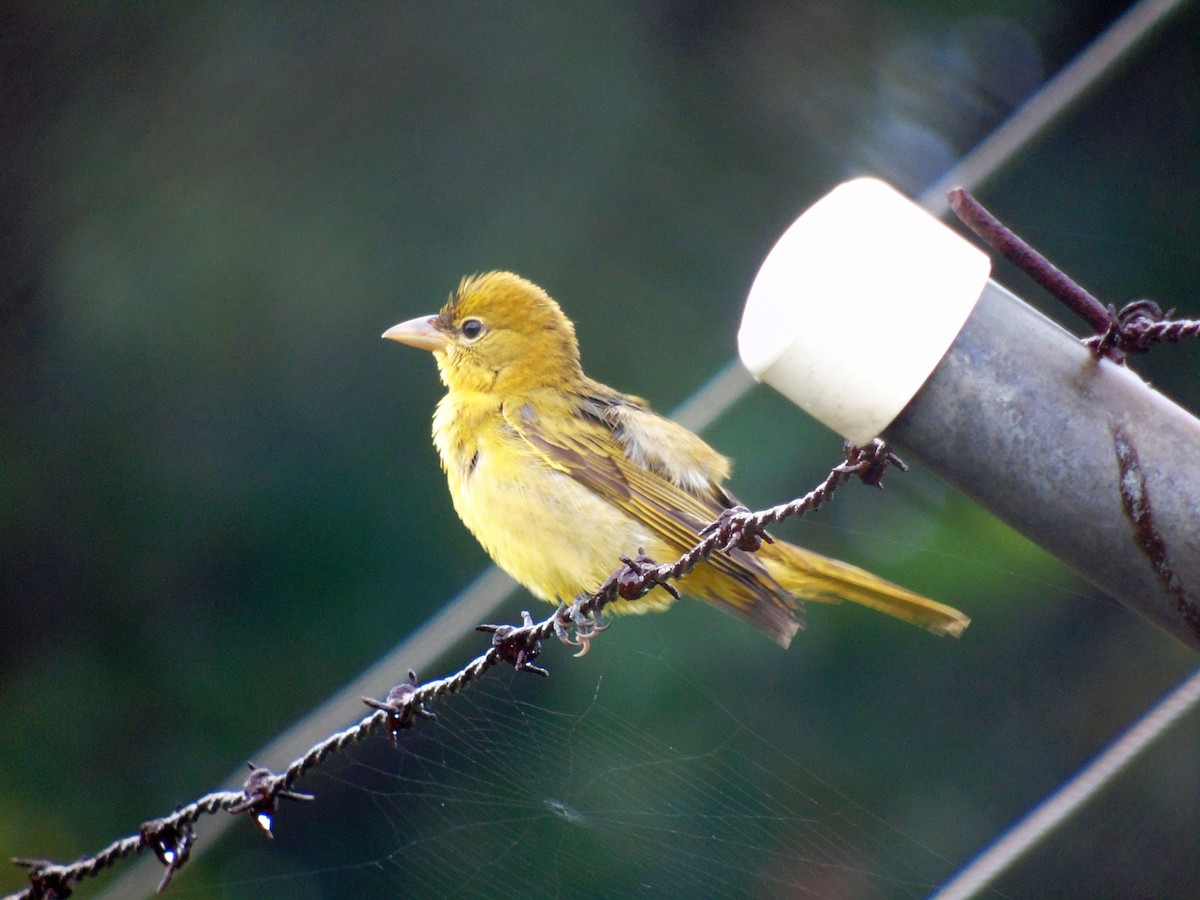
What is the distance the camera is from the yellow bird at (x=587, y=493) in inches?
129

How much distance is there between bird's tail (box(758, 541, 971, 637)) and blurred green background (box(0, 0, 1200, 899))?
2740mm

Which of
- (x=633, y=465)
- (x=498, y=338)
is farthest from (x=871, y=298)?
(x=498, y=338)

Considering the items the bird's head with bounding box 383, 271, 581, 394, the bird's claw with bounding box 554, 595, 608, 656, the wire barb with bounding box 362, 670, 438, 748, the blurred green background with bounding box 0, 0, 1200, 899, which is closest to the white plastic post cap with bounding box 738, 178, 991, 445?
the wire barb with bounding box 362, 670, 438, 748

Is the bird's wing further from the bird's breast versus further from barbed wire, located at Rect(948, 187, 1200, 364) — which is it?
barbed wire, located at Rect(948, 187, 1200, 364)

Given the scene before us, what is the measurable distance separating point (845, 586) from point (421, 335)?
4.92 ft

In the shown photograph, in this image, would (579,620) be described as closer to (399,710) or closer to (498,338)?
(399,710)

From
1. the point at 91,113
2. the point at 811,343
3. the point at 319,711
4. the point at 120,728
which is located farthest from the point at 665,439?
the point at 91,113

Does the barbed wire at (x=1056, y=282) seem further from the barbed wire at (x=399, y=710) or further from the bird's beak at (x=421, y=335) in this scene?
the bird's beak at (x=421, y=335)

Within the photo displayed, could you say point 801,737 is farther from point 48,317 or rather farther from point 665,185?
point 48,317

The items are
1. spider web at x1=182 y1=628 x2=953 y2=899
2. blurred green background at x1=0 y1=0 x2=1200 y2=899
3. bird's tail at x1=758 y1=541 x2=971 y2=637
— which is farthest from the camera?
blurred green background at x1=0 y1=0 x2=1200 y2=899

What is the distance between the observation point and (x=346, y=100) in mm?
6809

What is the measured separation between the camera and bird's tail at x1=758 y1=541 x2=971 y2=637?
301 cm

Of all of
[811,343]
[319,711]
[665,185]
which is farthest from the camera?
[665,185]

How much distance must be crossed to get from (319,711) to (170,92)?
10.5 feet
